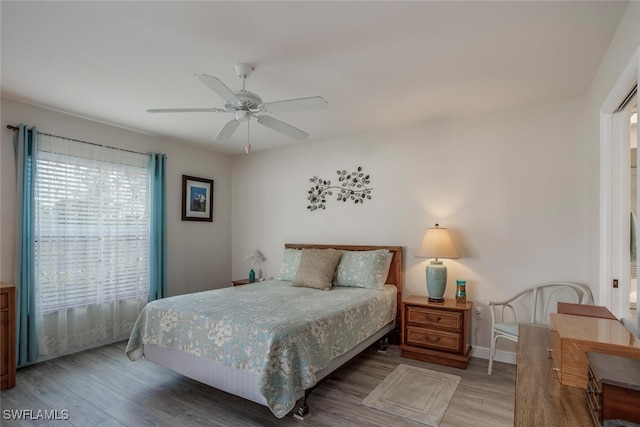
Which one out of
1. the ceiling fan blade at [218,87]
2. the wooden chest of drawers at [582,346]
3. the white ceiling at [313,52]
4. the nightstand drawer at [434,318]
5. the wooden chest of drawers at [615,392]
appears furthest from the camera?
the nightstand drawer at [434,318]

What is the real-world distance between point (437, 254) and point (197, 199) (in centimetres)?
342

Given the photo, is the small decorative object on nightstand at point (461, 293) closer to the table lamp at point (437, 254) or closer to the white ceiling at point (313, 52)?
the table lamp at point (437, 254)

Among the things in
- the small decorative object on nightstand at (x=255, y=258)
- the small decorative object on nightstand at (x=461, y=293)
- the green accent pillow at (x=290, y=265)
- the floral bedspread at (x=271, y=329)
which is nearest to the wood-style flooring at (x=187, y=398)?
the floral bedspread at (x=271, y=329)

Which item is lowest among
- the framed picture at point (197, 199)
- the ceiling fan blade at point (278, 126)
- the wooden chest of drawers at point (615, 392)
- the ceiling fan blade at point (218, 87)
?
the wooden chest of drawers at point (615, 392)

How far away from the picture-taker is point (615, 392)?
0.91m

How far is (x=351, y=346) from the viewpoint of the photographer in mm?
2818

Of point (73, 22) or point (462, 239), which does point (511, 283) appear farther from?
point (73, 22)

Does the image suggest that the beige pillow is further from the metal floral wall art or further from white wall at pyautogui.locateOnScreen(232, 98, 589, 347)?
the metal floral wall art

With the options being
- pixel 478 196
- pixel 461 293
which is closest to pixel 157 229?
pixel 461 293

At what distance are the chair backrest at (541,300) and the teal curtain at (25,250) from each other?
15.1ft

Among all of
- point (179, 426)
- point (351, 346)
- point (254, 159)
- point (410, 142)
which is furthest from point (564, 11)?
point (254, 159)

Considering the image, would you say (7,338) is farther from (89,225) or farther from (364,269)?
(364,269)

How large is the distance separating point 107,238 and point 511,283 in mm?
4377

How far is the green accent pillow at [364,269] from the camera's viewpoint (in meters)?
3.70
